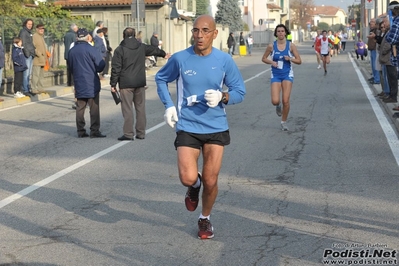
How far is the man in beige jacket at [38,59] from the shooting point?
69.2 ft

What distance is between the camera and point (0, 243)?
6652 mm

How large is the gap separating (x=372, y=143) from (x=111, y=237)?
251 inches

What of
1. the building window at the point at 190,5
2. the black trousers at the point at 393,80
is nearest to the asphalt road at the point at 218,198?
the black trousers at the point at 393,80

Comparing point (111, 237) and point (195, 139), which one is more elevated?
point (195, 139)

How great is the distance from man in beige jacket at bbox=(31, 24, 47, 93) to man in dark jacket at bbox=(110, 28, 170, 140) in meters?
8.59

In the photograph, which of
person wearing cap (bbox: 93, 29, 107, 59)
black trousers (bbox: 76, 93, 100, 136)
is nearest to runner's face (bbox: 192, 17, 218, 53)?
black trousers (bbox: 76, 93, 100, 136)

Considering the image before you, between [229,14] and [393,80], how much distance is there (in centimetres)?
6607

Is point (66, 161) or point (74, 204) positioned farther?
point (66, 161)

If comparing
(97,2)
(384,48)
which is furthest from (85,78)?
(97,2)

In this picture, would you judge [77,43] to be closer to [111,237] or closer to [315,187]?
[315,187]

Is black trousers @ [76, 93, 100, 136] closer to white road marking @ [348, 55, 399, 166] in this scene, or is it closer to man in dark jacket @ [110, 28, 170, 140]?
man in dark jacket @ [110, 28, 170, 140]

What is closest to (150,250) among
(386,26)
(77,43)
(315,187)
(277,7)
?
(315,187)

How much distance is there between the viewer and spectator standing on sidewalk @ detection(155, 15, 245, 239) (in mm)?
6469

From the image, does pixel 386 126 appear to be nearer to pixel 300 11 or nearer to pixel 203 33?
pixel 203 33
